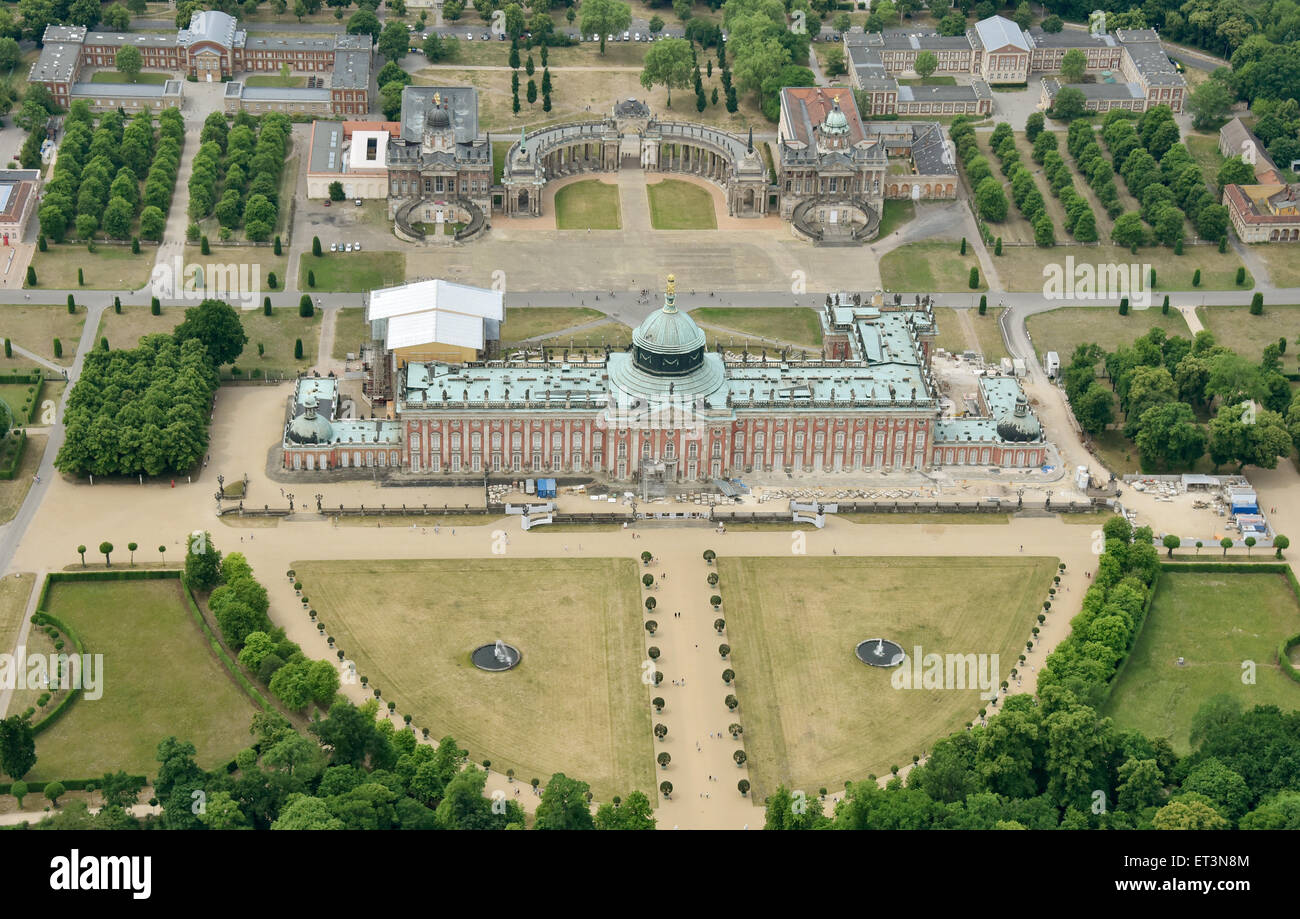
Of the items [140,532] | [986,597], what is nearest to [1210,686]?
[986,597]

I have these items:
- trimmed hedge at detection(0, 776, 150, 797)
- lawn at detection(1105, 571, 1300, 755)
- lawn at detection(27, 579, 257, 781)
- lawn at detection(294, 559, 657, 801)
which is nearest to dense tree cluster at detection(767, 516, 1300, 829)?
lawn at detection(1105, 571, 1300, 755)

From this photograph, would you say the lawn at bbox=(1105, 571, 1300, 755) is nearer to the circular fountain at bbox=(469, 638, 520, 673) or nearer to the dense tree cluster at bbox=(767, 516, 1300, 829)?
the dense tree cluster at bbox=(767, 516, 1300, 829)

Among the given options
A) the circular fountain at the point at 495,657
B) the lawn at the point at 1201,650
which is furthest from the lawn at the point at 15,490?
the lawn at the point at 1201,650

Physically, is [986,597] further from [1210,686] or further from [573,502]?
[573,502]

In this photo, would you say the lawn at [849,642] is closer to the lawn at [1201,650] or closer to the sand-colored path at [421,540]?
the sand-colored path at [421,540]

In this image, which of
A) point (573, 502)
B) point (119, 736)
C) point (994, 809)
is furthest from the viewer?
point (573, 502)
